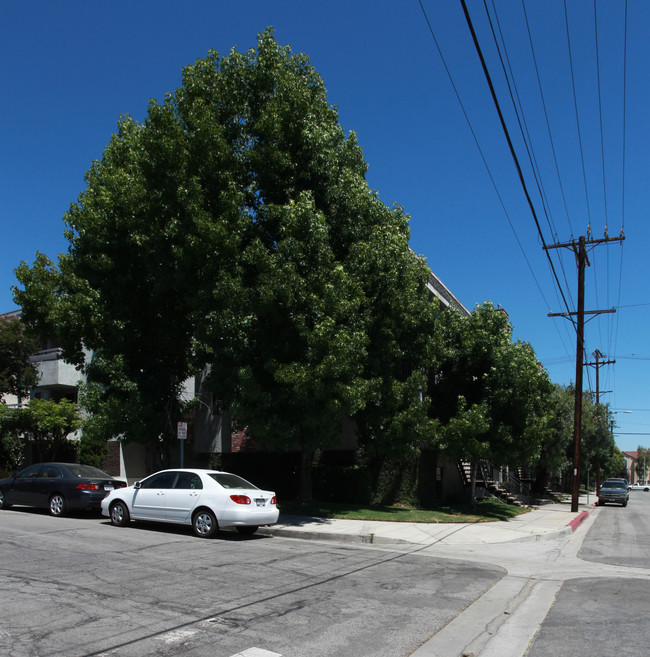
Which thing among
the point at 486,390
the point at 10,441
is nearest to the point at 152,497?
the point at 486,390

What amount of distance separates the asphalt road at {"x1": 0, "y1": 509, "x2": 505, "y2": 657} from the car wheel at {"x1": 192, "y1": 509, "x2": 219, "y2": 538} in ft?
1.30

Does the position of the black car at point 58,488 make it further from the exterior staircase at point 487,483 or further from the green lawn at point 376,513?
the exterior staircase at point 487,483

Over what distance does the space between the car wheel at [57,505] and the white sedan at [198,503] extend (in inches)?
91.4

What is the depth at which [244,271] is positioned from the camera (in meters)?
16.7

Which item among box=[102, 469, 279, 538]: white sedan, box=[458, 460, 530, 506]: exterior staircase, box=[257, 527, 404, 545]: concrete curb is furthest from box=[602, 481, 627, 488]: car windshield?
box=[102, 469, 279, 538]: white sedan

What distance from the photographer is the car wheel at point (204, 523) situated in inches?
504

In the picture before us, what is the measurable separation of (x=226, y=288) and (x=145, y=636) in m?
10.7

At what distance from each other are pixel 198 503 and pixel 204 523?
0.43 meters

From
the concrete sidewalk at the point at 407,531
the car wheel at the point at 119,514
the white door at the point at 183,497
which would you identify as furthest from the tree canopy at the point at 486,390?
the car wheel at the point at 119,514

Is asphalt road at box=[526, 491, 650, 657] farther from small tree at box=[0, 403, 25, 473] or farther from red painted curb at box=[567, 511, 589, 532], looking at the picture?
small tree at box=[0, 403, 25, 473]

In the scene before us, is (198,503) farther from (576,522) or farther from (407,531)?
(576,522)

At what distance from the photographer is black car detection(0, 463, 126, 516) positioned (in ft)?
51.7

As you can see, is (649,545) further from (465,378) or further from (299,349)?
(299,349)

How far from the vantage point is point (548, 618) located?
7.39 meters
